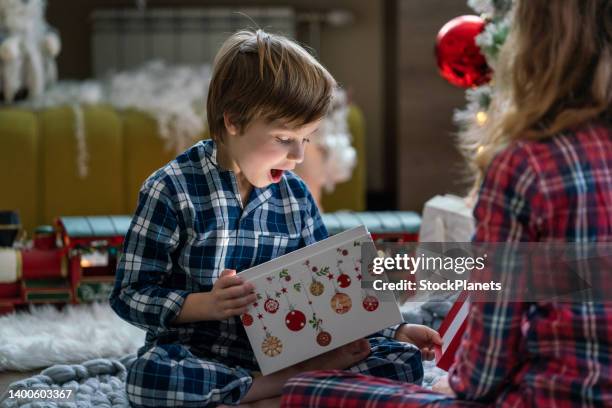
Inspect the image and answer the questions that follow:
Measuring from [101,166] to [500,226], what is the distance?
6.68 feet

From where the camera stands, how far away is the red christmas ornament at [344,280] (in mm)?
1248

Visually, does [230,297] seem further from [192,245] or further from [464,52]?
[464,52]

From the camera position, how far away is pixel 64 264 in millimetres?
2035

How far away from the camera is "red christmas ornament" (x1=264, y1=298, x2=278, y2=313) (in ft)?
4.07

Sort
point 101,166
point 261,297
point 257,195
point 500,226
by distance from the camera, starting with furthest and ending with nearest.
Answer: point 101,166, point 257,195, point 261,297, point 500,226

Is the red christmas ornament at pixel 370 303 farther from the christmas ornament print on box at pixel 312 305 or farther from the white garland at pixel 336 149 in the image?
the white garland at pixel 336 149

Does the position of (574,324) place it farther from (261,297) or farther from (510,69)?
(261,297)

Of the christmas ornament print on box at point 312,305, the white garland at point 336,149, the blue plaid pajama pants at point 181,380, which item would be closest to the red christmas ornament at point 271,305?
the christmas ornament print on box at point 312,305

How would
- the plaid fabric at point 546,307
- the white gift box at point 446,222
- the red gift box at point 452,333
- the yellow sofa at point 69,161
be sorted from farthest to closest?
the yellow sofa at point 69,161
the white gift box at point 446,222
the red gift box at point 452,333
the plaid fabric at point 546,307

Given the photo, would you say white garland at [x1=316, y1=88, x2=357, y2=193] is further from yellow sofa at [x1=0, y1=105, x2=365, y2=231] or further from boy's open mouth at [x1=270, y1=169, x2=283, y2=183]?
boy's open mouth at [x1=270, y1=169, x2=283, y2=183]

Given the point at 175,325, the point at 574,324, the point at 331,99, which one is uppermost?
the point at 331,99

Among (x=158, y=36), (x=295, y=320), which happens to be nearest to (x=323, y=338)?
(x=295, y=320)

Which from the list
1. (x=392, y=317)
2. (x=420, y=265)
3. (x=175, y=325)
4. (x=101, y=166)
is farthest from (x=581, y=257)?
(x=101, y=166)

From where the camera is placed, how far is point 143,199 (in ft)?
4.27
